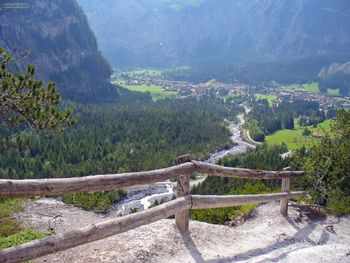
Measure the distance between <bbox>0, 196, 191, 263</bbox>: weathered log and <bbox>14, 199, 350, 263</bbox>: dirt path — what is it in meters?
1.10

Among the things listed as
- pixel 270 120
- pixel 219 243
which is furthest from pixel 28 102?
pixel 270 120

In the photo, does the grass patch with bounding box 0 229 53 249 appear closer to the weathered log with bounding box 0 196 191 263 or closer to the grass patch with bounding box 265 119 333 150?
the weathered log with bounding box 0 196 191 263

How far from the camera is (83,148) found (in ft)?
320

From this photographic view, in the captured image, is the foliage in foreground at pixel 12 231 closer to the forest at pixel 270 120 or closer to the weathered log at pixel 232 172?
the weathered log at pixel 232 172

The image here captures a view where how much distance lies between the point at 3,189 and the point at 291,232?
419 inches

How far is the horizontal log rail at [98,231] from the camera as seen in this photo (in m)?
6.29

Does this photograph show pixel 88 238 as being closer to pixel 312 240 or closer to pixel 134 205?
pixel 312 240

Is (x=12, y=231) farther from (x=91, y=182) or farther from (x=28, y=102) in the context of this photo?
(x=91, y=182)

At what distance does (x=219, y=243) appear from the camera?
10984mm

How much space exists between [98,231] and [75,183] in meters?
1.00

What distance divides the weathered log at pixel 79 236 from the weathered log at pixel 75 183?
685 mm

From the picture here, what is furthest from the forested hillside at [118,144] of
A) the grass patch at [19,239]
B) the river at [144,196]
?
the grass patch at [19,239]

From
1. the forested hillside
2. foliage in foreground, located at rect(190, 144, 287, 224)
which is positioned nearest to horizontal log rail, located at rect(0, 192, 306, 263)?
foliage in foreground, located at rect(190, 144, 287, 224)

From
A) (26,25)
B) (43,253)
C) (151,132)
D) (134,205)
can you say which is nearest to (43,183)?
(43,253)
